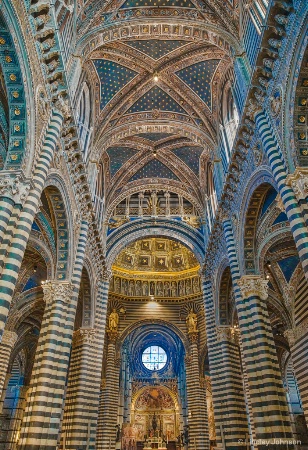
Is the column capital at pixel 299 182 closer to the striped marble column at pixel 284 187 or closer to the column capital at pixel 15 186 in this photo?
the striped marble column at pixel 284 187

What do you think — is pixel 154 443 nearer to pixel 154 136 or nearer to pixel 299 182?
pixel 154 136

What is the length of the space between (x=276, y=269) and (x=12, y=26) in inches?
619

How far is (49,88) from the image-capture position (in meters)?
10.7

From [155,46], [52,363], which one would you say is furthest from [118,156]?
[52,363]

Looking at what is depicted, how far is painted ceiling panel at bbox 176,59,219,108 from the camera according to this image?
17469 millimetres

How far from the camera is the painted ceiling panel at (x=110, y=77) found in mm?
17438

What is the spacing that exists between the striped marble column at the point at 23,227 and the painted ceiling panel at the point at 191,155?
12.7 m

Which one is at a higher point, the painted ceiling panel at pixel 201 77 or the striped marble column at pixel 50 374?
the painted ceiling panel at pixel 201 77

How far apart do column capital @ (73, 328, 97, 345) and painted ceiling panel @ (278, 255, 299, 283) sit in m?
10.6

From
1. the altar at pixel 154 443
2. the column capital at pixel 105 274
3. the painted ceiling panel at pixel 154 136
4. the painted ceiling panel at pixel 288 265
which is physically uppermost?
the painted ceiling panel at pixel 154 136

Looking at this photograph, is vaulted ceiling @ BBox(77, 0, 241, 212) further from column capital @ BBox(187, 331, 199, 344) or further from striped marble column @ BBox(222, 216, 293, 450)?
column capital @ BBox(187, 331, 199, 344)

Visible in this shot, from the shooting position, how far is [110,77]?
1795 centimetres

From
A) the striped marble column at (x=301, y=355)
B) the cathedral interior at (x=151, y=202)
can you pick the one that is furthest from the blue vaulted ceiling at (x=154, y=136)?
the striped marble column at (x=301, y=355)

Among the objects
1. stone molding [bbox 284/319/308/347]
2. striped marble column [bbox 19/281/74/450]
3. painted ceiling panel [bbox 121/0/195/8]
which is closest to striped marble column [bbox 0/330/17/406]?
striped marble column [bbox 19/281/74/450]
